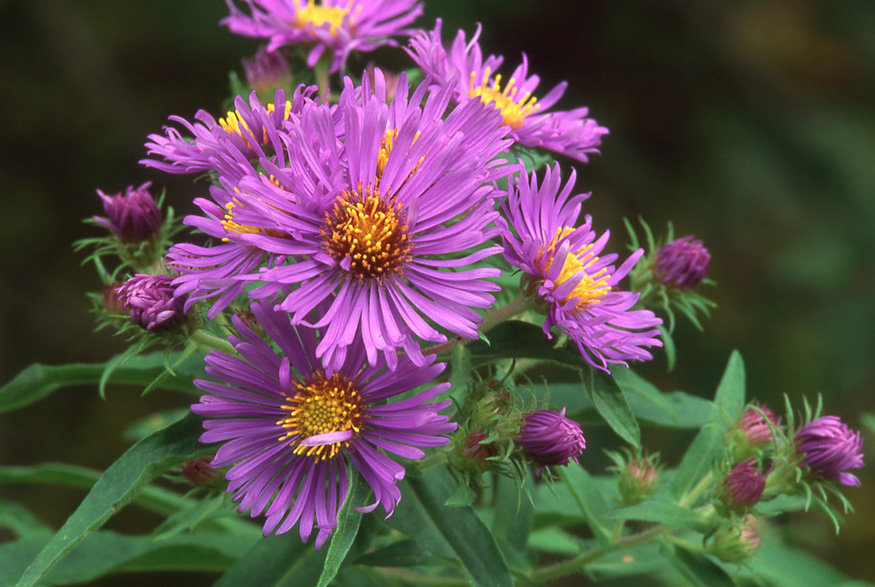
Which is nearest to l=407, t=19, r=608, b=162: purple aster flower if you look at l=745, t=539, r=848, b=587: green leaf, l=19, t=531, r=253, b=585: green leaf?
l=19, t=531, r=253, b=585: green leaf

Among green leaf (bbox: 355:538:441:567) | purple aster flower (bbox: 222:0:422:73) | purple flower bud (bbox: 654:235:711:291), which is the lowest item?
green leaf (bbox: 355:538:441:567)

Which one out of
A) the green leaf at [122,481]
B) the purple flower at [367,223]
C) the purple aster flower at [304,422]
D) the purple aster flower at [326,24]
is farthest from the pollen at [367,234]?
the purple aster flower at [326,24]

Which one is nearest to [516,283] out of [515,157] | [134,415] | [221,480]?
[515,157]

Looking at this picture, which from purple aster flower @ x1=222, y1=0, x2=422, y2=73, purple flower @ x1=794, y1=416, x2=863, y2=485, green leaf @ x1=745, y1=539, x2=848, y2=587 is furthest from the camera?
green leaf @ x1=745, y1=539, x2=848, y2=587

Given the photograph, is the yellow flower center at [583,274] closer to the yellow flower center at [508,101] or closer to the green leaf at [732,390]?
the yellow flower center at [508,101]

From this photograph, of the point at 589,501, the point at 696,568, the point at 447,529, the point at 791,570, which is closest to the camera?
the point at 447,529

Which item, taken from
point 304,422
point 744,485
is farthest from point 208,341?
point 744,485

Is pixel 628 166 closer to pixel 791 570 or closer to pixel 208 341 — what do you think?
pixel 791 570

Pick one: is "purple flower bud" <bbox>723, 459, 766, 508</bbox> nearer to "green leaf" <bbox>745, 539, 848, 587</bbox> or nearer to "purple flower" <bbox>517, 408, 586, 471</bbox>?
"purple flower" <bbox>517, 408, 586, 471</bbox>
